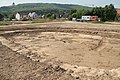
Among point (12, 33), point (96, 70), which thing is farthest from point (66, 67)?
point (12, 33)

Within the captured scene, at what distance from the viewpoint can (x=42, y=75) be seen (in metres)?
12.1

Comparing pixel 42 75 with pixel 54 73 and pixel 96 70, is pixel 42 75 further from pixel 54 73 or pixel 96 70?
pixel 96 70

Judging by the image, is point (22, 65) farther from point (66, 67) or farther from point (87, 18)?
point (87, 18)

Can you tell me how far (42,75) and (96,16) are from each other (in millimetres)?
64076

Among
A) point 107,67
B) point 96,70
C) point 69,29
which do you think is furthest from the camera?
point 69,29

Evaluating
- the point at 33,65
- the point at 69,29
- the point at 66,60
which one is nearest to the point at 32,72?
the point at 33,65

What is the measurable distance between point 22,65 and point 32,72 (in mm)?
1909

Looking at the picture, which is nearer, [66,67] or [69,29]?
[66,67]

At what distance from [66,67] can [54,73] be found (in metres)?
2.51

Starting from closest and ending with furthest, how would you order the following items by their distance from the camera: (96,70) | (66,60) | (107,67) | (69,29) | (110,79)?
(110,79)
(96,70)
(107,67)
(66,60)
(69,29)

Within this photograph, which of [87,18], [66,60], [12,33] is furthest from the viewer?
[87,18]

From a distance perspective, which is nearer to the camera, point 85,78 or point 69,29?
point 85,78

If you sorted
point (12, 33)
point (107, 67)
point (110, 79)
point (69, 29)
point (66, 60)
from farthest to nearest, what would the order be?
1. point (69, 29)
2. point (12, 33)
3. point (66, 60)
4. point (107, 67)
5. point (110, 79)

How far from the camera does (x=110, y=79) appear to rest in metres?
11.9
